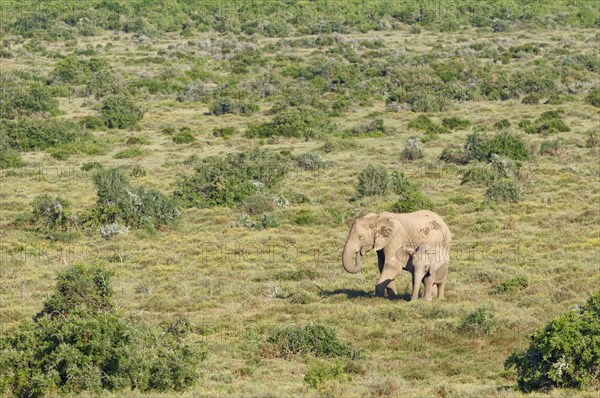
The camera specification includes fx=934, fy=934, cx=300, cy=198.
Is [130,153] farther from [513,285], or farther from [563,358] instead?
[563,358]

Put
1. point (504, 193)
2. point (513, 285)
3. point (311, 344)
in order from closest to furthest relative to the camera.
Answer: point (311, 344) → point (513, 285) → point (504, 193)

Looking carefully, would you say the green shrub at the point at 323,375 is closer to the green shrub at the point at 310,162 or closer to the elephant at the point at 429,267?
the elephant at the point at 429,267

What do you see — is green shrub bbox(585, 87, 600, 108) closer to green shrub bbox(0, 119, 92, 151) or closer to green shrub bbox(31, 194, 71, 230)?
green shrub bbox(0, 119, 92, 151)

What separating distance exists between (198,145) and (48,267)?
67.7 feet

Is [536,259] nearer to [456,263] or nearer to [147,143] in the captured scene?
[456,263]

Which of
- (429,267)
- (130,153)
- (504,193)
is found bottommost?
(130,153)


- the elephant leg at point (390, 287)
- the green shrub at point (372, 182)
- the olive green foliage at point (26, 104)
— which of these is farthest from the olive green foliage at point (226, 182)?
the olive green foliage at point (26, 104)

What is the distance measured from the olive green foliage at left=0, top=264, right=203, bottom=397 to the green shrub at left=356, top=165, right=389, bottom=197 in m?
17.6

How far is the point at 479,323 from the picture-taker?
17078 mm

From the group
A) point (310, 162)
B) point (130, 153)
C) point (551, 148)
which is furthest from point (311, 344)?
point (130, 153)

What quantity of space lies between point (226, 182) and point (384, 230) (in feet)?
42.8

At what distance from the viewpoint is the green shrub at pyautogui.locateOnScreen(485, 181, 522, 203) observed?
30.1m

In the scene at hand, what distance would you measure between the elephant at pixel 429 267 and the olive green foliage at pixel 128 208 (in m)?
10.8

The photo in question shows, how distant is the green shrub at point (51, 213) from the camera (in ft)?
90.8
